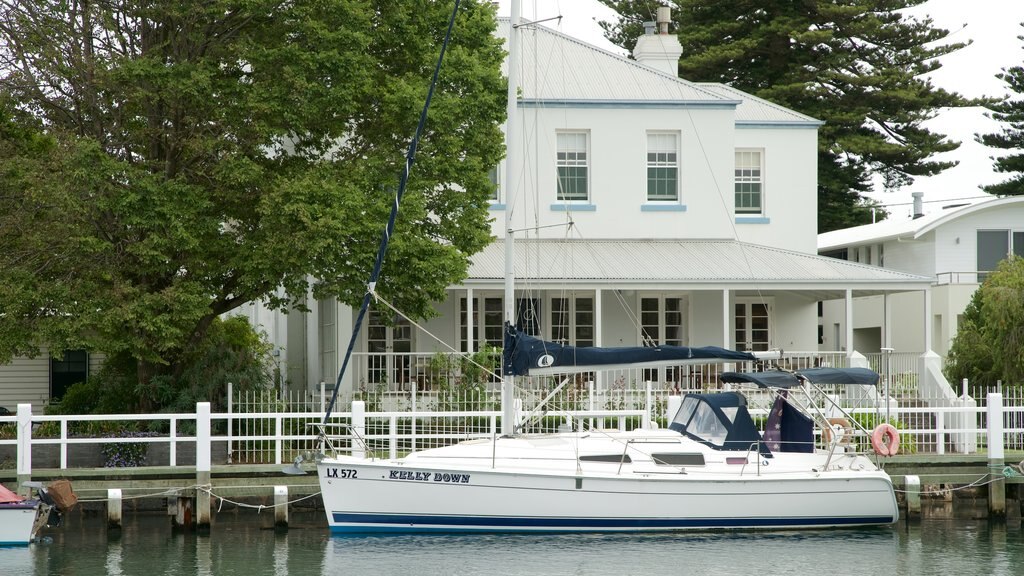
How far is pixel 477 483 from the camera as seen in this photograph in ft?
63.6

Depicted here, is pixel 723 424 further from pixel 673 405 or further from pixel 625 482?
pixel 673 405

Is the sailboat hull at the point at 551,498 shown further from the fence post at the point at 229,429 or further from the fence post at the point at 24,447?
the fence post at the point at 24,447

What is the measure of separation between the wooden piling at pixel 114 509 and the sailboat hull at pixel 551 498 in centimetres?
350

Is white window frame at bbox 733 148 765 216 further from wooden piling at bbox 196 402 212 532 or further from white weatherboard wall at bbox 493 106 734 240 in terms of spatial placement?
wooden piling at bbox 196 402 212 532

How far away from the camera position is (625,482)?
19.6 meters

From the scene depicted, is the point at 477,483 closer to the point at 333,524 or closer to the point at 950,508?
the point at 333,524

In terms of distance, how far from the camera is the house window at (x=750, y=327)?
1262 inches

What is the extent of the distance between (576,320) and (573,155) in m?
4.07

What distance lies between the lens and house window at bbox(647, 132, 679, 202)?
31750mm

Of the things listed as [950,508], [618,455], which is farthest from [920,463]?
[618,455]

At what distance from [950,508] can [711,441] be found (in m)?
5.54

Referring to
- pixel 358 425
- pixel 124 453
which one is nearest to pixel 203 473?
pixel 358 425

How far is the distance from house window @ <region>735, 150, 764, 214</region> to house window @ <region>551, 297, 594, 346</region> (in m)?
5.17

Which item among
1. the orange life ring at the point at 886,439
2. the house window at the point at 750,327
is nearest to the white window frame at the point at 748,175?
the house window at the point at 750,327
